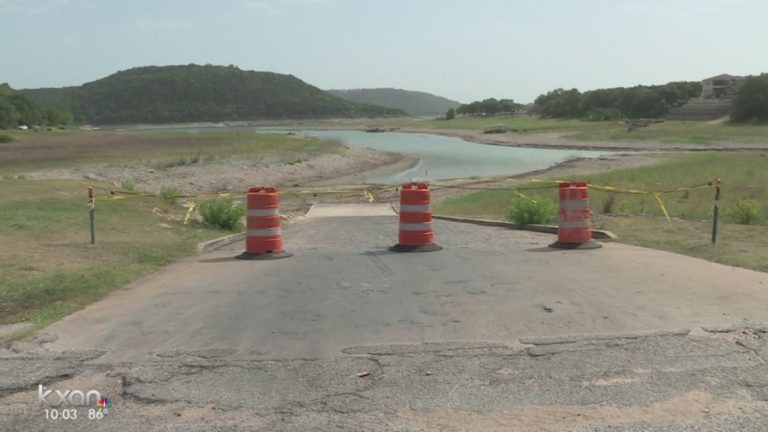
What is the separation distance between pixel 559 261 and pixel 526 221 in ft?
17.5

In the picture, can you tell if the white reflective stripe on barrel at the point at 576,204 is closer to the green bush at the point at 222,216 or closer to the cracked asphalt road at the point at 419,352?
the cracked asphalt road at the point at 419,352

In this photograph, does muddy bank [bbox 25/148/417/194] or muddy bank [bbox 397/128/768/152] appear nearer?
muddy bank [bbox 25/148/417/194]

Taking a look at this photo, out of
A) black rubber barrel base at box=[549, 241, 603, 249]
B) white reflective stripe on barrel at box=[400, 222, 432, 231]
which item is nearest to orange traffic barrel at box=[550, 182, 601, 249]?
black rubber barrel base at box=[549, 241, 603, 249]

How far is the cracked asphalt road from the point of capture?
4.34 metres

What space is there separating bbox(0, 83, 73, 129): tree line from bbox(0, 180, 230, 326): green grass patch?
84885 mm

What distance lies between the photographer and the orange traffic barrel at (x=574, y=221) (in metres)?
10.9

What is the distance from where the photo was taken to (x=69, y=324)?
664 cm

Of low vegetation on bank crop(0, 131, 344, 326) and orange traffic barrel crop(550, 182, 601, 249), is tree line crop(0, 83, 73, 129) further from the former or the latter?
orange traffic barrel crop(550, 182, 601, 249)

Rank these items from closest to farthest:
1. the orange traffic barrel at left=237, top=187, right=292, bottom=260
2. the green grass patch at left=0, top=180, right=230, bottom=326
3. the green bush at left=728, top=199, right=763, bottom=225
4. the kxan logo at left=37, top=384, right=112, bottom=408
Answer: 1. the kxan logo at left=37, top=384, right=112, bottom=408
2. the green grass patch at left=0, top=180, right=230, bottom=326
3. the orange traffic barrel at left=237, top=187, right=292, bottom=260
4. the green bush at left=728, top=199, right=763, bottom=225

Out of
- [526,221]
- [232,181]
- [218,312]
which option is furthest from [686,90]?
[218,312]

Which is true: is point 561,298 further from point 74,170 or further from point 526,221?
point 74,170

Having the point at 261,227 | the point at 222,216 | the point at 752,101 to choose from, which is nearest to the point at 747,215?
the point at 261,227

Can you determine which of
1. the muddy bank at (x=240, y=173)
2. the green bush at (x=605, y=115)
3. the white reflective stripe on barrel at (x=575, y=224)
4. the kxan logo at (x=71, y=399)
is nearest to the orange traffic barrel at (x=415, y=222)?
the white reflective stripe on barrel at (x=575, y=224)

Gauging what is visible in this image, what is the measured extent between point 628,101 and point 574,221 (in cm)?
14551
